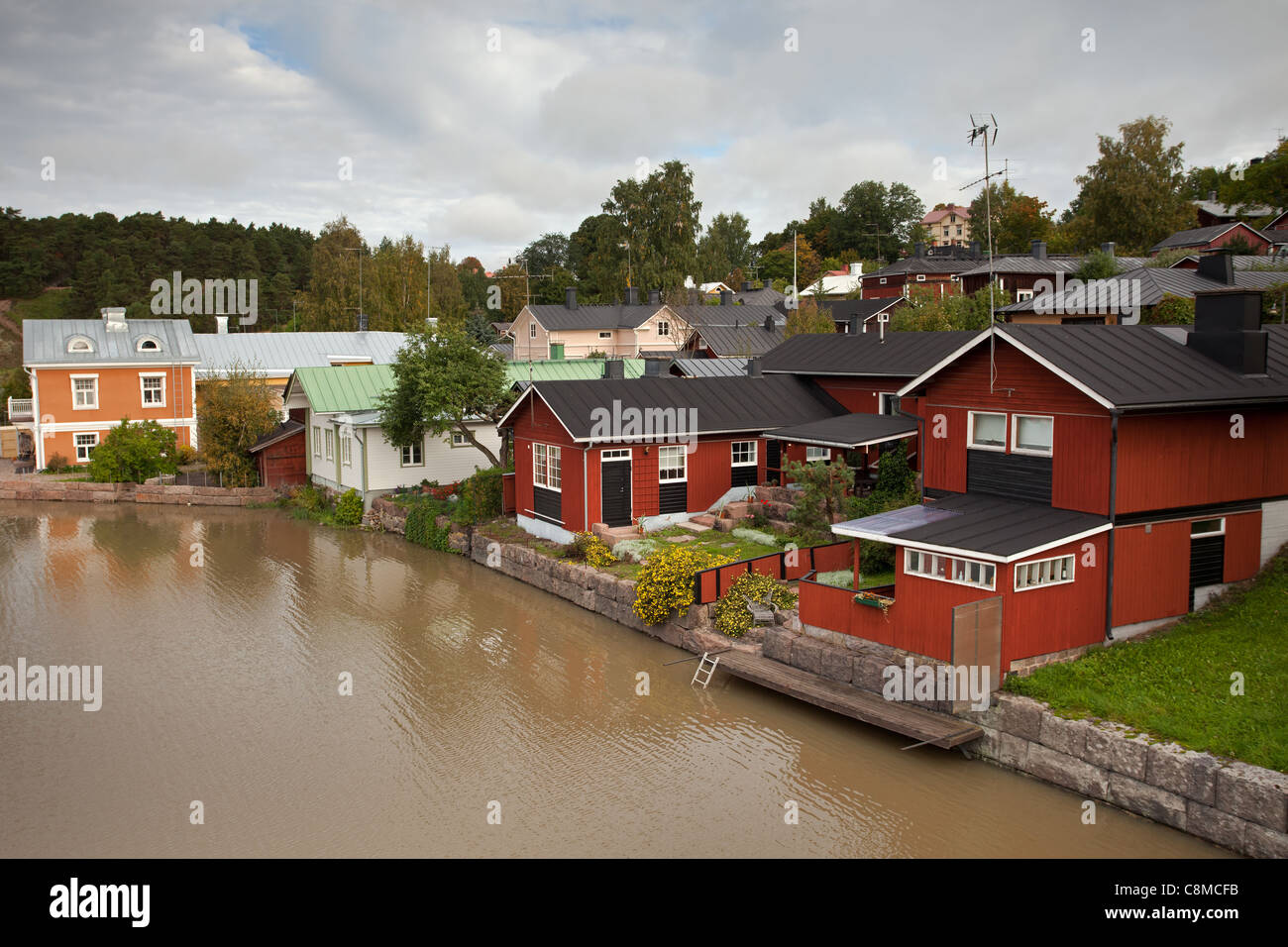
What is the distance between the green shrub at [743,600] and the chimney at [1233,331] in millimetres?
8140

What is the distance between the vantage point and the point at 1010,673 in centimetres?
1305

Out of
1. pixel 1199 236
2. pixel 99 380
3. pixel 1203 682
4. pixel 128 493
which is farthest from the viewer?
pixel 1199 236

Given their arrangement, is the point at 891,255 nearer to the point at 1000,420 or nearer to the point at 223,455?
the point at 223,455

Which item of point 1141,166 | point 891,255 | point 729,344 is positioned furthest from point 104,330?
point 891,255

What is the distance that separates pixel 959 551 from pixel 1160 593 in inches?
153

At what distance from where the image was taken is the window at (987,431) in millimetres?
16000

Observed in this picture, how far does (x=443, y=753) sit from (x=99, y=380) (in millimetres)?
33947

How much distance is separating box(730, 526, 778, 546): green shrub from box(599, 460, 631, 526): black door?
2.76m

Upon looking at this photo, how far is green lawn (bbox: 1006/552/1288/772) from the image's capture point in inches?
433

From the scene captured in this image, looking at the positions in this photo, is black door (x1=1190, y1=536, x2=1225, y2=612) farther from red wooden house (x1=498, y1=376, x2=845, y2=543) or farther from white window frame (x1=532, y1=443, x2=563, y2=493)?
white window frame (x1=532, y1=443, x2=563, y2=493)

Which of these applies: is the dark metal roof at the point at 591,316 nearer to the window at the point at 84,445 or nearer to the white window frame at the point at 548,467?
A: the window at the point at 84,445

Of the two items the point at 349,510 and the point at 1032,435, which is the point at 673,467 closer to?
the point at 1032,435

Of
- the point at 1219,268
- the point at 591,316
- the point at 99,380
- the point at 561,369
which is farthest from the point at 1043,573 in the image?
the point at 591,316

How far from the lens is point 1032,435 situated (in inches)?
610
